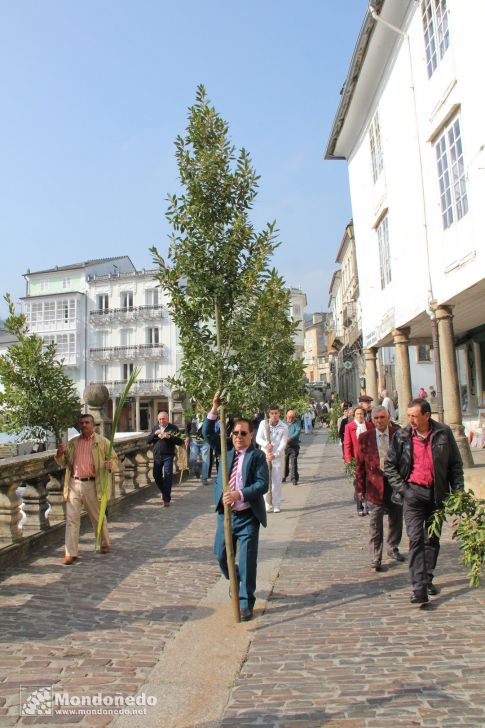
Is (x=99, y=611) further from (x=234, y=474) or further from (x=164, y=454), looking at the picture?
(x=164, y=454)

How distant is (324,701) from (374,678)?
0.47 meters

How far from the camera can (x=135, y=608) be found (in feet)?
18.4

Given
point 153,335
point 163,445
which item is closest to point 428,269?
point 163,445

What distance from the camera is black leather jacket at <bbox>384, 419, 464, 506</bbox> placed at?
18.3 ft

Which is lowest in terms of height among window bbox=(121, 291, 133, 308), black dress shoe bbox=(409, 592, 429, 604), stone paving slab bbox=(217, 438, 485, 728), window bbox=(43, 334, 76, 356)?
stone paving slab bbox=(217, 438, 485, 728)

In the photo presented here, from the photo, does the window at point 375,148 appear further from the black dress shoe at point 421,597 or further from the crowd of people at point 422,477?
the black dress shoe at point 421,597

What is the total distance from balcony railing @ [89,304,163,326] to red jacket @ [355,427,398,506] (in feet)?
169

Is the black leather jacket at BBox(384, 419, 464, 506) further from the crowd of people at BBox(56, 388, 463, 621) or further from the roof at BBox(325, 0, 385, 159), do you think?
the roof at BBox(325, 0, 385, 159)

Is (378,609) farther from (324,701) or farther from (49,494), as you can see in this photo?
(49,494)

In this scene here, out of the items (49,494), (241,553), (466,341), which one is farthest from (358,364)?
(241,553)

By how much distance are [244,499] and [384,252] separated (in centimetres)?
1473

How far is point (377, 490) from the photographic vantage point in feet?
22.3

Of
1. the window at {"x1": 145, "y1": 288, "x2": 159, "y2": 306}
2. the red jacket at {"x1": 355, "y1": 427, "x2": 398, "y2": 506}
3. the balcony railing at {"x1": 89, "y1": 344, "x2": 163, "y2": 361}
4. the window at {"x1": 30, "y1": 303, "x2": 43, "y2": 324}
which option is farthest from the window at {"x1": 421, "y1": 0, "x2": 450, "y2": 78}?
the window at {"x1": 30, "y1": 303, "x2": 43, "y2": 324}

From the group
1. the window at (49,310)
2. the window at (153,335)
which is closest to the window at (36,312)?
the window at (49,310)
